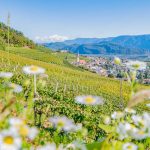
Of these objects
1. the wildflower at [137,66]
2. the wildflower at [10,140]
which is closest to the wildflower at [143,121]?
the wildflower at [137,66]

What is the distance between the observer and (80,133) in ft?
10.6

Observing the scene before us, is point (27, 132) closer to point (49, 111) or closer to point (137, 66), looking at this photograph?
point (137, 66)

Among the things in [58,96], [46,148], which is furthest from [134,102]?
[58,96]

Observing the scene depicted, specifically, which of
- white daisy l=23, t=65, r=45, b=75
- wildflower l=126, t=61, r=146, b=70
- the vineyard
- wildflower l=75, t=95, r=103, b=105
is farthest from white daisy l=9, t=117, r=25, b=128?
wildflower l=126, t=61, r=146, b=70

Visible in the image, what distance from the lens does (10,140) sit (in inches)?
75.8

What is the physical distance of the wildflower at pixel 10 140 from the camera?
1.88 metres

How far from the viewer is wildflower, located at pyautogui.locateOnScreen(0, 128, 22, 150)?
6.16 ft

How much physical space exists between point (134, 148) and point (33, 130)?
83 centimetres

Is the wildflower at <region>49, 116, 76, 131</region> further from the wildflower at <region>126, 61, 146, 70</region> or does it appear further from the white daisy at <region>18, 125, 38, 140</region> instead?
the wildflower at <region>126, 61, 146, 70</region>

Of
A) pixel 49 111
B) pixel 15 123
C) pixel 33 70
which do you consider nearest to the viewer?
pixel 15 123

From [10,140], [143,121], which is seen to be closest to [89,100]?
[143,121]

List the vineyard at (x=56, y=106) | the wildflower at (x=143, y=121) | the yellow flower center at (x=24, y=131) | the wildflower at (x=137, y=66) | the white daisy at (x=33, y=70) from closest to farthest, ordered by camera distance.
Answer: the yellow flower center at (x=24, y=131)
the wildflower at (x=143, y=121)
the white daisy at (x=33, y=70)
the wildflower at (x=137, y=66)
the vineyard at (x=56, y=106)

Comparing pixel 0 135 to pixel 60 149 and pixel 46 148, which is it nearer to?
pixel 46 148

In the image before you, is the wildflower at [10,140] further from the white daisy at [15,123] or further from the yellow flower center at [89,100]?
the yellow flower center at [89,100]
